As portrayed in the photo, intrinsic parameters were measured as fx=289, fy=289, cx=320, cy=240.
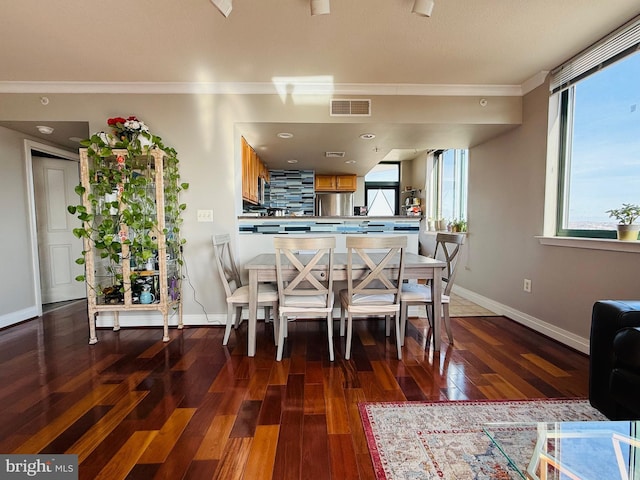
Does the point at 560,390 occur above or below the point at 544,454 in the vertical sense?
below

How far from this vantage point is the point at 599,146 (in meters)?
2.28

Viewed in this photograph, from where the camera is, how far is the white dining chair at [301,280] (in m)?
2.08

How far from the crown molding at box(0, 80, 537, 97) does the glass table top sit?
2791 millimetres

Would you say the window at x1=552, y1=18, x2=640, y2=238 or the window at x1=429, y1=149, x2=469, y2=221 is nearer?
the window at x1=552, y1=18, x2=640, y2=238

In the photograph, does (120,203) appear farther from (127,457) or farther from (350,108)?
(350,108)

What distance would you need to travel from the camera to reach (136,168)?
2689 mm

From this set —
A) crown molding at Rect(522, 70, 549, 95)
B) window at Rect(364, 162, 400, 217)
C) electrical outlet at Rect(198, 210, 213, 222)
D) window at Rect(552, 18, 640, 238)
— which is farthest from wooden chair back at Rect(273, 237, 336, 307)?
window at Rect(364, 162, 400, 217)

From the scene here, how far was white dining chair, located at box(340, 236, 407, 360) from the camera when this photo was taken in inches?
82.4

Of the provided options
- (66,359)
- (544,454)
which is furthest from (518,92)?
(66,359)

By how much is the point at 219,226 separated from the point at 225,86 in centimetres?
137

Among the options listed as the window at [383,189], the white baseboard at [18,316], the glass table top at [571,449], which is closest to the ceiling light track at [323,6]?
the glass table top at [571,449]

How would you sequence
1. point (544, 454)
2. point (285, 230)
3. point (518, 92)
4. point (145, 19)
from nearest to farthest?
point (544, 454), point (145, 19), point (518, 92), point (285, 230)

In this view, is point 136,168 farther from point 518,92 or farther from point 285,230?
point 518,92

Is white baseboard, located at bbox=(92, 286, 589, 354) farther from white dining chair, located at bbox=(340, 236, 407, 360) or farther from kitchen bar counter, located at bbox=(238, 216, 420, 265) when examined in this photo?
white dining chair, located at bbox=(340, 236, 407, 360)
